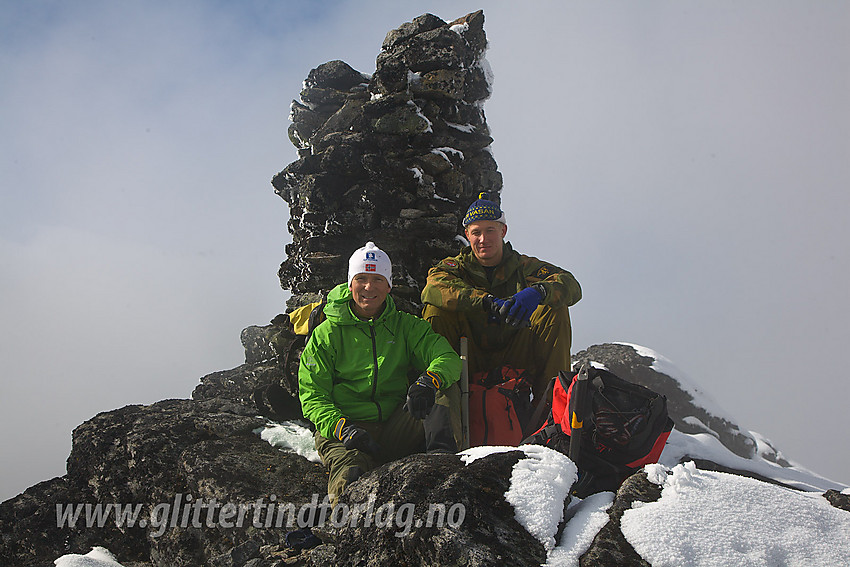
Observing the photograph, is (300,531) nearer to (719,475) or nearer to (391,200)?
(719,475)

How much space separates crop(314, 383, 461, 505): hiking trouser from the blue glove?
0.95m

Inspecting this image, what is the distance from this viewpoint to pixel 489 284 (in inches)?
253

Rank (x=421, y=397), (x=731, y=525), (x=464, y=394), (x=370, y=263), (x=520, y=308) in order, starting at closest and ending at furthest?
(x=731, y=525)
(x=421, y=397)
(x=370, y=263)
(x=520, y=308)
(x=464, y=394)

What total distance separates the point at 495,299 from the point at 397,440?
1.88m

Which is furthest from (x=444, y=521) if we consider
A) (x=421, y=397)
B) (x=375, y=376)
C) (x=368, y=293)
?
(x=368, y=293)

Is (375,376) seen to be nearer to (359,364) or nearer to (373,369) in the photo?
(373,369)

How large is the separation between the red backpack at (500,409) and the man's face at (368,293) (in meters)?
1.66

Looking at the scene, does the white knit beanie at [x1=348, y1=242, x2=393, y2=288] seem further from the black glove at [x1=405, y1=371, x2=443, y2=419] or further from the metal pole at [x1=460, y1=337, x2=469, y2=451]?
the metal pole at [x1=460, y1=337, x2=469, y2=451]

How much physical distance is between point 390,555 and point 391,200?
7135 mm

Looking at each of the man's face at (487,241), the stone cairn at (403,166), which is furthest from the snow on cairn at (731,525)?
the stone cairn at (403,166)

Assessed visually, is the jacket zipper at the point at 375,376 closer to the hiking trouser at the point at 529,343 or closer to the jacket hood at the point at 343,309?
the jacket hood at the point at 343,309

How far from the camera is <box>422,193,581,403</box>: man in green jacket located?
601 centimetres

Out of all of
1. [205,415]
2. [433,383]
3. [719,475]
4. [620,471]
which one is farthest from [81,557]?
[719,475]

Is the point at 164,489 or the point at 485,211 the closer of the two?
the point at 164,489
